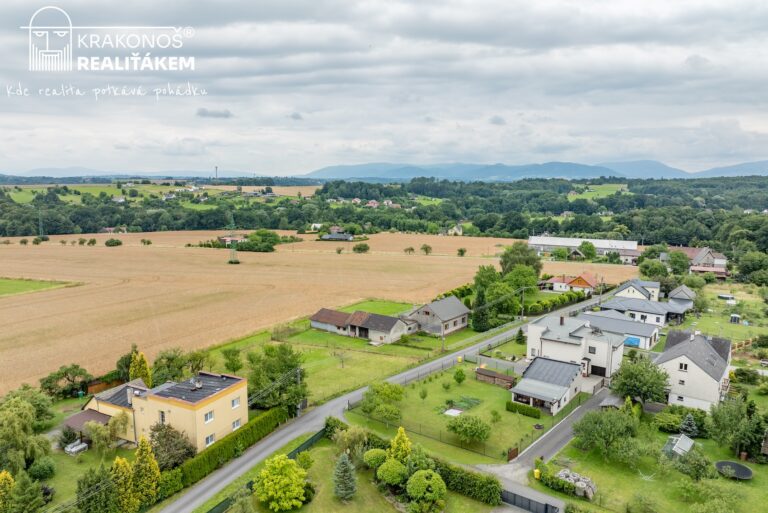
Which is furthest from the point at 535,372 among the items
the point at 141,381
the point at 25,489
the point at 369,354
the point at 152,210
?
the point at 152,210

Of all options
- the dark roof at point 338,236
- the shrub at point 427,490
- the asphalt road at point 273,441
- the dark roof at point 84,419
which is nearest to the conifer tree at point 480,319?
the asphalt road at point 273,441

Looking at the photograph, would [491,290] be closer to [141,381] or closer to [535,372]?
[535,372]

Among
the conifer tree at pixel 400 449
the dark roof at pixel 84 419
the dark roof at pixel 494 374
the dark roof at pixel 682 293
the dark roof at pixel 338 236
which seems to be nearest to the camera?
the conifer tree at pixel 400 449

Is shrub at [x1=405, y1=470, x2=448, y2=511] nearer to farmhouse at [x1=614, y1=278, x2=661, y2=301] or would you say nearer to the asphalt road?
the asphalt road

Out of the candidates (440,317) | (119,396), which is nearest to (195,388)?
(119,396)

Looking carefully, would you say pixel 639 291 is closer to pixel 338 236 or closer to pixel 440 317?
pixel 440 317

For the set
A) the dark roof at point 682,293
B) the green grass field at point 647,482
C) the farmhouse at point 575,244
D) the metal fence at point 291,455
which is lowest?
the metal fence at point 291,455

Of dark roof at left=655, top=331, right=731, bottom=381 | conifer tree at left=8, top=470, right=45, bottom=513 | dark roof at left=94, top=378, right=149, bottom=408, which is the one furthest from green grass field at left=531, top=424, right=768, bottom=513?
dark roof at left=94, top=378, right=149, bottom=408

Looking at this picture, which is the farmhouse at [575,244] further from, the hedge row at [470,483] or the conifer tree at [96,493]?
the conifer tree at [96,493]
